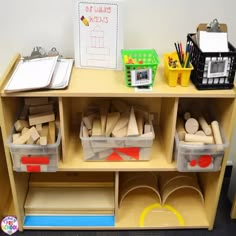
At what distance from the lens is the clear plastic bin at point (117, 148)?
143 cm

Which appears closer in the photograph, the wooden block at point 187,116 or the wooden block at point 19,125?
the wooden block at point 19,125

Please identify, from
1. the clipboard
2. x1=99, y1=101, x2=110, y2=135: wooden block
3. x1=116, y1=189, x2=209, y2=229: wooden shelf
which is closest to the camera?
the clipboard

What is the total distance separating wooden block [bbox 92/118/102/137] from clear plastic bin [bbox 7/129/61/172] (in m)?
0.14

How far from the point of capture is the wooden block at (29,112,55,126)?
4.71 ft

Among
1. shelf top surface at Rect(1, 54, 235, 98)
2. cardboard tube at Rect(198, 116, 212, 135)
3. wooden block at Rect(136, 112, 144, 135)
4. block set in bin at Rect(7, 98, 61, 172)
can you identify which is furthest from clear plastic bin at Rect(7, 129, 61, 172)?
cardboard tube at Rect(198, 116, 212, 135)

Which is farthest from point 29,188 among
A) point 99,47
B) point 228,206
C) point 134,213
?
point 228,206

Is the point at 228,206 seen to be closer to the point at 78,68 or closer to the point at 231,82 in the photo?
the point at 231,82

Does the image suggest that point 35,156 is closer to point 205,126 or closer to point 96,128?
point 96,128

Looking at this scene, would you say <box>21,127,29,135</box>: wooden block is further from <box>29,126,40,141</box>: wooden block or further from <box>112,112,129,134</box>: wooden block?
<box>112,112,129,134</box>: wooden block

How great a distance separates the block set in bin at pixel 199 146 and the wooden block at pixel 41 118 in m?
0.53

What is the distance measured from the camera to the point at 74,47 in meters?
1.48

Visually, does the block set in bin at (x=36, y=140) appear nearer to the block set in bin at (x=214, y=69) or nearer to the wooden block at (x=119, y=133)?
the wooden block at (x=119, y=133)

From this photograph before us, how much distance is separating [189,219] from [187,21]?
918 millimetres

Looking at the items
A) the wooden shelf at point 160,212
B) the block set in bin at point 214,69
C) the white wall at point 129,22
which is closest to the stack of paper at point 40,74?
the white wall at point 129,22
